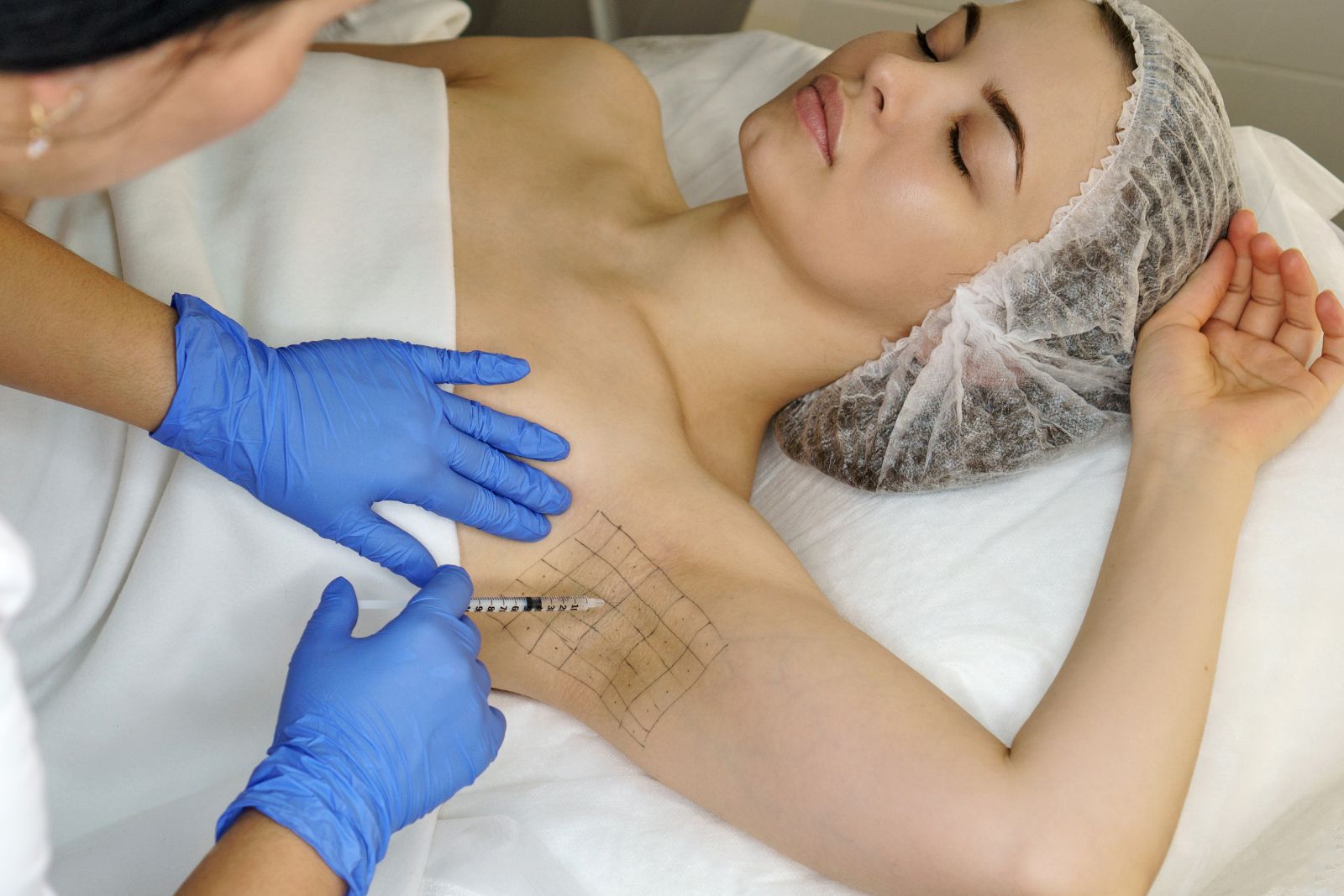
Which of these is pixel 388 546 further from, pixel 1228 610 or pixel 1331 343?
pixel 1331 343

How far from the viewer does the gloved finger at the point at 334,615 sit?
120 cm

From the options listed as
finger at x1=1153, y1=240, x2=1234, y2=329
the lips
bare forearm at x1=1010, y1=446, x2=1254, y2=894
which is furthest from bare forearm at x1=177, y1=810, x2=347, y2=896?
finger at x1=1153, y1=240, x2=1234, y2=329

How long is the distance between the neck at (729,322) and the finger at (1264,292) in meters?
0.55

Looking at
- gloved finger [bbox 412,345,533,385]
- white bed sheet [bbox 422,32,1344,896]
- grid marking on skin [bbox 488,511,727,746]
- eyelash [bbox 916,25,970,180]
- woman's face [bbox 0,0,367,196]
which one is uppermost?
woman's face [bbox 0,0,367,196]

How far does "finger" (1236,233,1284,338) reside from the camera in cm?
159

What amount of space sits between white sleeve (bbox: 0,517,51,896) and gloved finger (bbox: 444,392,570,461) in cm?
70

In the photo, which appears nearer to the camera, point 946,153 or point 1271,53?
point 946,153

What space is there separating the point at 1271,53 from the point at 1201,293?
0.87 metres

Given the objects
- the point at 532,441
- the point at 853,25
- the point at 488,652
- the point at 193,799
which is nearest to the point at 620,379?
the point at 532,441

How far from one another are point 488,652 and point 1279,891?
3.40 feet

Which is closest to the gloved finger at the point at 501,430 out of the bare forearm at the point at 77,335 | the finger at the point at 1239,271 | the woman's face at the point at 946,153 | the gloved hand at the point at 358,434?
the gloved hand at the point at 358,434

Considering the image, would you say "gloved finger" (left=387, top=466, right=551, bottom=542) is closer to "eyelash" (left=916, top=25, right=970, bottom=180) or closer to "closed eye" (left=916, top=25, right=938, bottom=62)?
"eyelash" (left=916, top=25, right=970, bottom=180)

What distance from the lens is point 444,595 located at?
A: 1.25 m

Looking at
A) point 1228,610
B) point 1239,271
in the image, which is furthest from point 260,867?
point 1239,271
